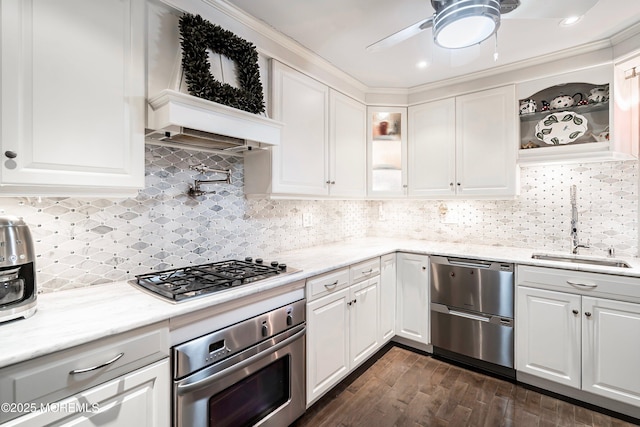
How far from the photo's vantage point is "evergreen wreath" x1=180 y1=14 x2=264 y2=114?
1469 millimetres

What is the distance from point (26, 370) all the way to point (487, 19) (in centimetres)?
206

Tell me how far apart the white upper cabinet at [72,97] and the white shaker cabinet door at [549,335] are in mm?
2603

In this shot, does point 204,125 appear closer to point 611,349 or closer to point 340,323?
point 340,323

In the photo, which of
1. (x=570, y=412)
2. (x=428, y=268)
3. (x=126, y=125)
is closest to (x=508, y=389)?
(x=570, y=412)

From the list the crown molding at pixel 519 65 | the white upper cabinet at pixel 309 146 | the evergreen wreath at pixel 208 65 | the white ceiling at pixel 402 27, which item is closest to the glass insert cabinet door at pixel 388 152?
the white upper cabinet at pixel 309 146

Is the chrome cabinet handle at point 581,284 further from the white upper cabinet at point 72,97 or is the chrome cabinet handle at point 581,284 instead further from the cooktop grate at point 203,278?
the white upper cabinet at point 72,97

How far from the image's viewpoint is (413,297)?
271cm

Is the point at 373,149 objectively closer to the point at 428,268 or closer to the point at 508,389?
the point at 428,268

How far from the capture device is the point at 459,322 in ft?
8.16

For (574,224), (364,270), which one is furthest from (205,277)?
(574,224)

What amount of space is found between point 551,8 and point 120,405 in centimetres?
Answer: 231

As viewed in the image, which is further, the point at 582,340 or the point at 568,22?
the point at 582,340

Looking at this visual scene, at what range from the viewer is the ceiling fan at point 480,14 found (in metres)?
1.28

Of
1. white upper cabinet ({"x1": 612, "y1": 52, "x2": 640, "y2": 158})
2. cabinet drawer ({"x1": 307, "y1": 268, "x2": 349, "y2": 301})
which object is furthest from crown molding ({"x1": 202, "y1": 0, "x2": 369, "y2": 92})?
white upper cabinet ({"x1": 612, "y1": 52, "x2": 640, "y2": 158})
